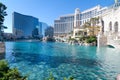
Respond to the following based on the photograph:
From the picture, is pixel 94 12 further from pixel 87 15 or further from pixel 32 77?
pixel 32 77

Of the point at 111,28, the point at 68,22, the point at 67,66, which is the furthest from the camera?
the point at 68,22

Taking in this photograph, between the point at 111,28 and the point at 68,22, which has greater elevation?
the point at 68,22

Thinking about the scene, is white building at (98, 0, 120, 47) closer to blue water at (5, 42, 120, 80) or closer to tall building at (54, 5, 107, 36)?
blue water at (5, 42, 120, 80)

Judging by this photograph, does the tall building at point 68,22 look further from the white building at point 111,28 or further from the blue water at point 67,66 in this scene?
the blue water at point 67,66

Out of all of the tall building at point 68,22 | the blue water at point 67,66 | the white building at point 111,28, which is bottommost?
the blue water at point 67,66

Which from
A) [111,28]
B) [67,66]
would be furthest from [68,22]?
[67,66]

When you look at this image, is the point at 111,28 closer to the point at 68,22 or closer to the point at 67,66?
the point at 67,66

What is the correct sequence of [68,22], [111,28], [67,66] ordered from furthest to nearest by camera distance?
[68,22]
[111,28]
[67,66]

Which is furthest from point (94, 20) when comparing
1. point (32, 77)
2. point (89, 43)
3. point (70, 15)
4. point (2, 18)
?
point (70, 15)

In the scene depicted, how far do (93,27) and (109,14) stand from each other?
366 inches

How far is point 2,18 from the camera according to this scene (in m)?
28.4

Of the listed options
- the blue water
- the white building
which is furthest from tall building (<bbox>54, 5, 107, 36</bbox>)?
the blue water

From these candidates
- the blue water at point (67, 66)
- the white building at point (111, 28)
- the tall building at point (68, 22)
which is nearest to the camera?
the blue water at point (67, 66)

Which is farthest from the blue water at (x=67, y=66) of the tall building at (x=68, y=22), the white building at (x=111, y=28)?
the tall building at (x=68, y=22)
